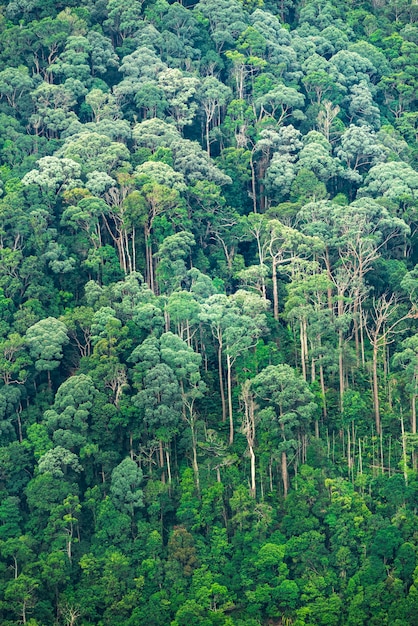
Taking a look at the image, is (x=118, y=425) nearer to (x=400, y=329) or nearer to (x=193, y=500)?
(x=193, y=500)

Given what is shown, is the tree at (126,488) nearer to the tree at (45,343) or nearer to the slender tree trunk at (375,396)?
the tree at (45,343)

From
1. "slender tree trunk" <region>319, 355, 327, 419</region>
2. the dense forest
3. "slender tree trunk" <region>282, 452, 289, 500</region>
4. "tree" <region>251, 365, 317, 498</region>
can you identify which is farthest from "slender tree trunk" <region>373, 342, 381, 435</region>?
"slender tree trunk" <region>282, 452, 289, 500</region>

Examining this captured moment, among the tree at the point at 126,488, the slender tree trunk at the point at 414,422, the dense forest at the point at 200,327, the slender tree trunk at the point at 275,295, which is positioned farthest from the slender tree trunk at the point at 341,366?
the tree at the point at 126,488

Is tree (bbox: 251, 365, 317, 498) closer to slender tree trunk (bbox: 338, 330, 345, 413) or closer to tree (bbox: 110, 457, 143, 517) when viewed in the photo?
slender tree trunk (bbox: 338, 330, 345, 413)

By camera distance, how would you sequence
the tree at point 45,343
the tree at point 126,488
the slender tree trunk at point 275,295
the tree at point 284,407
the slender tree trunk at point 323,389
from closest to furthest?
the tree at point 126,488
the tree at point 284,407
the tree at point 45,343
the slender tree trunk at point 323,389
the slender tree trunk at point 275,295

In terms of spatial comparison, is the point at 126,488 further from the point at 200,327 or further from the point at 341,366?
the point at 341,366

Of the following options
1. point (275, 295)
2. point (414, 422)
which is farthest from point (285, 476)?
point (275, 295)

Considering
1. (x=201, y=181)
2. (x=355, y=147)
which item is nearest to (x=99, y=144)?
(x=201, y=181)

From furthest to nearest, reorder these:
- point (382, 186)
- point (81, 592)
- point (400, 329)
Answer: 1. point (382, 186)
2. point (400, 329)
3. point (81, 592)

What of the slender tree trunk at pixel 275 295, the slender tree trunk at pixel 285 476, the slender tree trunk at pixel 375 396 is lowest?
the slender tree trunk at pixel 285 476
